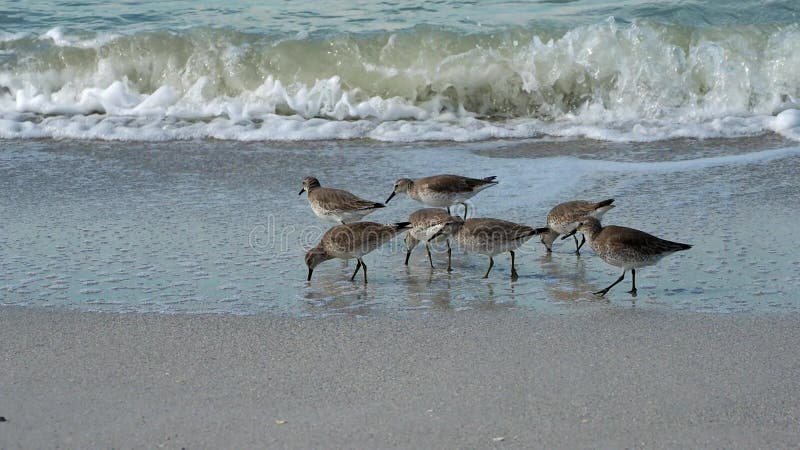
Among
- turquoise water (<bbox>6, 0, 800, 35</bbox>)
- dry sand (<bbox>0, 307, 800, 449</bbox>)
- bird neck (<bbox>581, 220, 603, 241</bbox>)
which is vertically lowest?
dry sand (<bbox>0, 307, 800, 449</bbox>)

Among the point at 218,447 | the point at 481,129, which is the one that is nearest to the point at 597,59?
the point at 481,129

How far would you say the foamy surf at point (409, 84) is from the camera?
10.4 m

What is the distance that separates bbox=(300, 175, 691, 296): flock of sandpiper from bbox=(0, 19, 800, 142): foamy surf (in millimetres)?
3079

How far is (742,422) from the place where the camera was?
414 centimetres

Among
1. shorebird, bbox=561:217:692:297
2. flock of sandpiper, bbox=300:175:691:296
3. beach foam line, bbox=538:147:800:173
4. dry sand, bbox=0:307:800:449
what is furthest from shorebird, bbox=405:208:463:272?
beach foam line, bbox=538:147:800:173

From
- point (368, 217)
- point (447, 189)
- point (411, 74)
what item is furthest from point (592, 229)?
point (411, 74)

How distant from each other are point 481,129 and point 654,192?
277 centimetres

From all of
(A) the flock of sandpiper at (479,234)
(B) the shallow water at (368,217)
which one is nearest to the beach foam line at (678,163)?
(B) the shallow water at (368,217)

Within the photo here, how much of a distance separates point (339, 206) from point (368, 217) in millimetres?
746

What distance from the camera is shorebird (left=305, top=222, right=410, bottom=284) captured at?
624cm

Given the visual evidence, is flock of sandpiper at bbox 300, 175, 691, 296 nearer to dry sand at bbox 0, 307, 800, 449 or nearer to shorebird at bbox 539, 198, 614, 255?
shorebird at bbox 539, 198, 614, 255

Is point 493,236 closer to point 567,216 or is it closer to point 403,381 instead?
point 567,216

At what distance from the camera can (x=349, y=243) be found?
623 cm

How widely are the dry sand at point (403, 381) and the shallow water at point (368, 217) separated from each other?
13.1 inches
